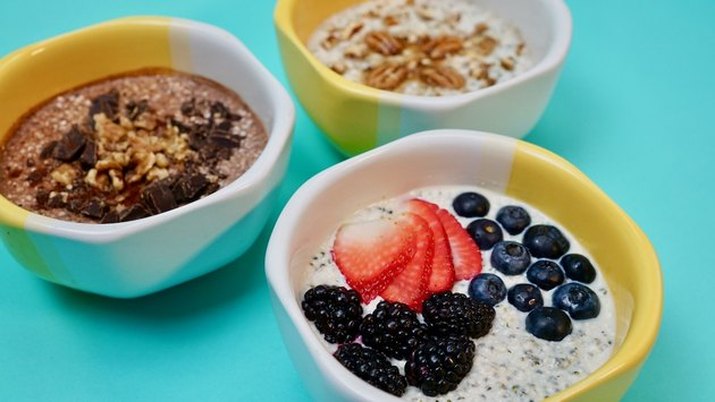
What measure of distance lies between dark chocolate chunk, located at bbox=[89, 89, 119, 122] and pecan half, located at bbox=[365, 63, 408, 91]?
526 millimetres

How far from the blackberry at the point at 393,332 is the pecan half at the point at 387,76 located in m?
0.64

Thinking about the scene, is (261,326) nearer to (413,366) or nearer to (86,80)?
(413,366)

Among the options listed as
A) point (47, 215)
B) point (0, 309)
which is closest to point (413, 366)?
point (47, 215)

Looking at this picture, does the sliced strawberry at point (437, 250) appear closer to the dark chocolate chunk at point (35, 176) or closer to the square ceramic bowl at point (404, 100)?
the square ceramic bowl at point (404, 100)

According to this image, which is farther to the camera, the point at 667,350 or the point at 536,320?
the point at 667,350

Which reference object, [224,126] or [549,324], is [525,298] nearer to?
[549,324]

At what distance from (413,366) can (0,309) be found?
A: 2.75 ft

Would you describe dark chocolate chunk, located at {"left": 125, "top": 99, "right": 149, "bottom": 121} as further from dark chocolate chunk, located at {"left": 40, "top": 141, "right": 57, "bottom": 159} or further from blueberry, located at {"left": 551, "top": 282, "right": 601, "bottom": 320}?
blueberry, located at {"left": 551, "top": 282, "right": 601, "bottom": 320}

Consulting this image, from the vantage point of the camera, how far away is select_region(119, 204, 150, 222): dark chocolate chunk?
4.97 ft

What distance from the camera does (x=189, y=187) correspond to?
157 centimetres

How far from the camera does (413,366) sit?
1272 millimetres

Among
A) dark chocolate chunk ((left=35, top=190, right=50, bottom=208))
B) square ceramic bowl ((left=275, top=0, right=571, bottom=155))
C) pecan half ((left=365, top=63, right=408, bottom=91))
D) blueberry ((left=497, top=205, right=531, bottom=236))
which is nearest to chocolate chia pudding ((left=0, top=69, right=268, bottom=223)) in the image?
dark chocolate chunk ((left=35, top=190, right=50, bottom=208))

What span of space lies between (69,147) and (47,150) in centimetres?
5

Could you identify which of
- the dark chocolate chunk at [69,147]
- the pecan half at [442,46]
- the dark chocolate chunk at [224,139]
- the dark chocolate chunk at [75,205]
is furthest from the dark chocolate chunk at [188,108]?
the pecan half at [442,46]
